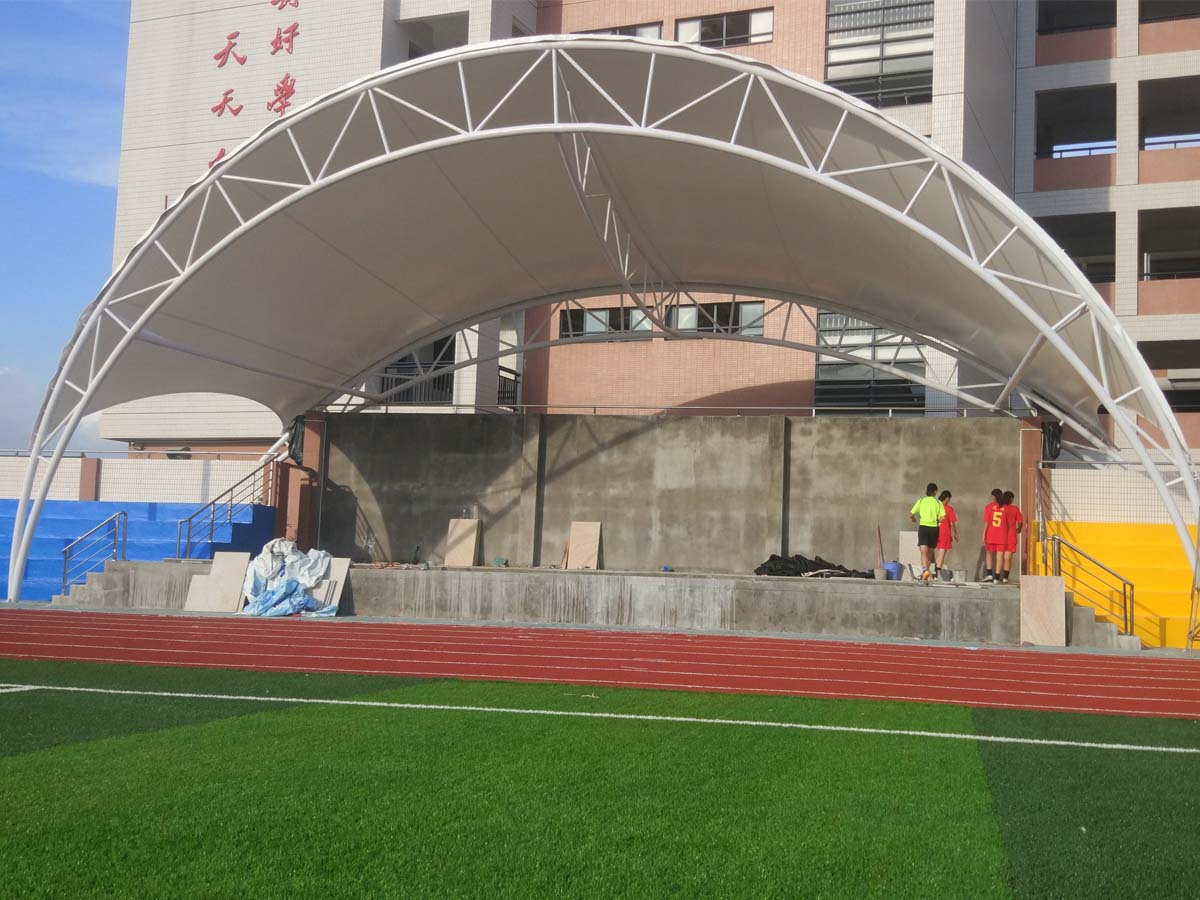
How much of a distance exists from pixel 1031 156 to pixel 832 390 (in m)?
8.81

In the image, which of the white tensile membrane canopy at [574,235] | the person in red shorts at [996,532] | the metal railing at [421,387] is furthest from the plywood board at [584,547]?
the person in red shorts at [996,532]

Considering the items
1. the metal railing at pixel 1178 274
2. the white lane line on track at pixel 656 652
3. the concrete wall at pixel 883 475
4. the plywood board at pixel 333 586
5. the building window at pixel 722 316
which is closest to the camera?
the white lane line on track at pixel 656 652

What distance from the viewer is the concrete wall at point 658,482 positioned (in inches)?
889

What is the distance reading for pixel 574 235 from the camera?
21.4 m

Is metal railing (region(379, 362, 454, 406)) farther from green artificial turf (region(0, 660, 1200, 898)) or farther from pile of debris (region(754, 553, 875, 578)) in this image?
green artificial turf (region(0, 660, 1200, 898))

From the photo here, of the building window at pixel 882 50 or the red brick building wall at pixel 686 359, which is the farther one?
the red brick building wall at pixel 686 359

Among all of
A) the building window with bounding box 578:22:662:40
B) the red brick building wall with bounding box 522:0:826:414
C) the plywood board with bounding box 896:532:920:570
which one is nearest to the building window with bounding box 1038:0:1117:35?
the red brick building wall with bounding box 522:0:826:414

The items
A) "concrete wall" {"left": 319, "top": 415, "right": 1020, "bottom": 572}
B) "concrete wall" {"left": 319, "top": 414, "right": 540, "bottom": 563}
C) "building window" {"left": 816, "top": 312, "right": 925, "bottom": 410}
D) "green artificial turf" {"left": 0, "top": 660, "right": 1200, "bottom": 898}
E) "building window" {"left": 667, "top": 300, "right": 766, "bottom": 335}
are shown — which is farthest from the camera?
"building window" {"left": 667, "top": 300, "right": 766, "bottom": 335}

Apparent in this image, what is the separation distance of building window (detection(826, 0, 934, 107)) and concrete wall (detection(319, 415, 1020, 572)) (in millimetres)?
9649

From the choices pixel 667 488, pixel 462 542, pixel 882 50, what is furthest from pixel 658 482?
pixel 882 50

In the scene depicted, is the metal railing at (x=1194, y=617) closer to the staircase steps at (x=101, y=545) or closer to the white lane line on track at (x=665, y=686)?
the white lane line on track at (x=665, y=686)

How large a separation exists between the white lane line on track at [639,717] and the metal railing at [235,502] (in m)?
14.8

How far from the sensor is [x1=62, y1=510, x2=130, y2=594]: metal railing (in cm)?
2383

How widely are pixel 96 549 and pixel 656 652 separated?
15530 millimetres
